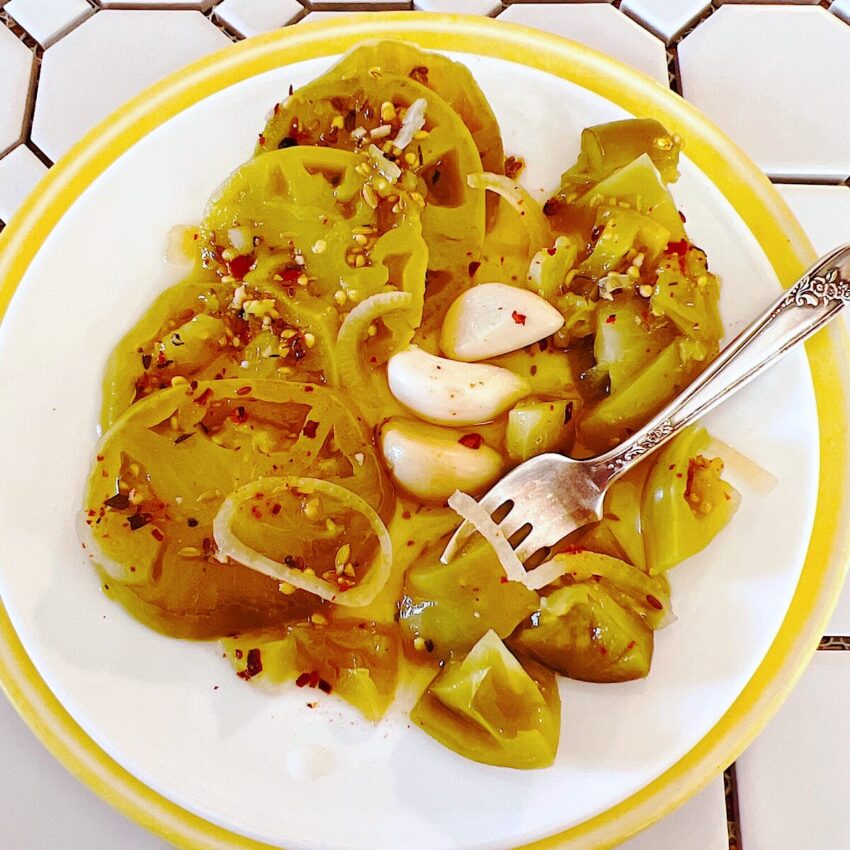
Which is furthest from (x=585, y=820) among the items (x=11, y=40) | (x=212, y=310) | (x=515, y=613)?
(x=11, y=40)

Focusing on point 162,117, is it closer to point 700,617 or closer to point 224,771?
point 224,771

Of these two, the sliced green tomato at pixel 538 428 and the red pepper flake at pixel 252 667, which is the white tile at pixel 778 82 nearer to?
the sliced green tomato at pixel 538 428

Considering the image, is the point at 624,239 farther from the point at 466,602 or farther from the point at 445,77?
the point at 466,602

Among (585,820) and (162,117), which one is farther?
(162,117)

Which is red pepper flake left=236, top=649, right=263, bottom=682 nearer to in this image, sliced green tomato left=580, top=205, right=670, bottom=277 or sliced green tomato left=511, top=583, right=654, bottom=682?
sliced green tomato left=511, top=583, right=654, bottom=682

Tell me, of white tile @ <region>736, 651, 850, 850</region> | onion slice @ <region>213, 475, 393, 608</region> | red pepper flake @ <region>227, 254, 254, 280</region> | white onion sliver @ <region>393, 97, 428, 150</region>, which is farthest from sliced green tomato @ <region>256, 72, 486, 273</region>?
white tile @ <region>736, 651, 850, 850</region>

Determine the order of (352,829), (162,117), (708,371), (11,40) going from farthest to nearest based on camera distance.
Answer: (11,40)
(162,117)
(708,371)
(352,829)
